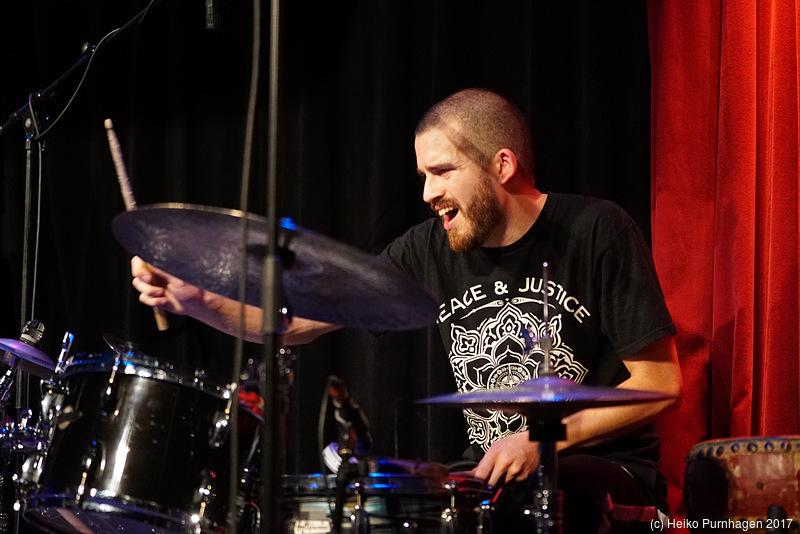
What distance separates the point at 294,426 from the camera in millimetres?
3197

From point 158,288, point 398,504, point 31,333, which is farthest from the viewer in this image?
point 31,333

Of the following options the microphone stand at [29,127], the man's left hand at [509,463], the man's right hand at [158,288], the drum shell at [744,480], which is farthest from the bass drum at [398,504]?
the microphone stand at [29,127]

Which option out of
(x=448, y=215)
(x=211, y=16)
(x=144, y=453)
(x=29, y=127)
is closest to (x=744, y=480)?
(x=448, y=215)

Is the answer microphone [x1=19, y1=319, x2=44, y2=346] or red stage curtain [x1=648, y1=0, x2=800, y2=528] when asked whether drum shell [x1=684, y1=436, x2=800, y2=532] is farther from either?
microphone [x1=19, y1=319, x2=44, y2=346]

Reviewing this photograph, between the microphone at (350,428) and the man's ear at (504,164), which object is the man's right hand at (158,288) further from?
the man's ear at (504,164)

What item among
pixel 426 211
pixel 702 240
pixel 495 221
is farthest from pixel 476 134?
pixel 702 240

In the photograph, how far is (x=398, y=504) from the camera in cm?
181

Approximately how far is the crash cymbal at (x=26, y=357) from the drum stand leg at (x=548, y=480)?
1425 millimetres

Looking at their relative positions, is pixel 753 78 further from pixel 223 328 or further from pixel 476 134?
pixel 223 328

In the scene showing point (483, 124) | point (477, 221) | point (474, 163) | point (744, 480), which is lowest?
point (744, 480)

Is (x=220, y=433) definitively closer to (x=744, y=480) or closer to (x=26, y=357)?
(x=26, y=357)

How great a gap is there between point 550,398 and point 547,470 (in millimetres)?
214

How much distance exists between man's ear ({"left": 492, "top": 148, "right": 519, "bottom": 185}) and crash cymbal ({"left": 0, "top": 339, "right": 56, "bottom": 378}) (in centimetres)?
134

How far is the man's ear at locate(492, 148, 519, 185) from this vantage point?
2.68 meters
